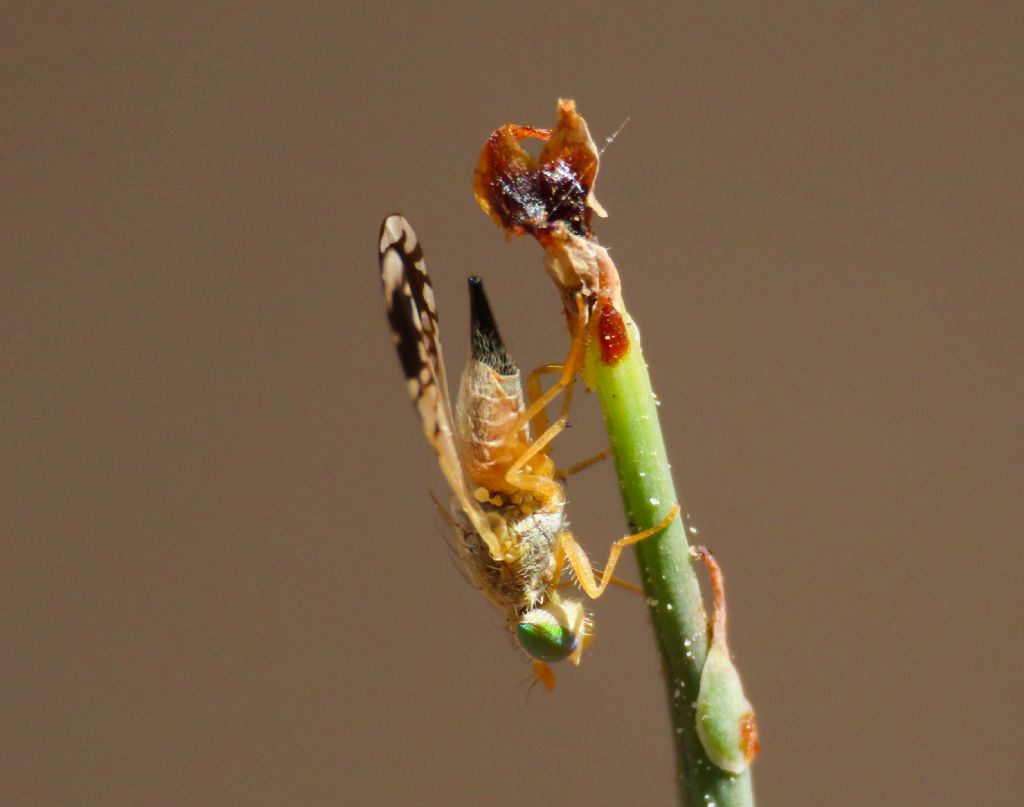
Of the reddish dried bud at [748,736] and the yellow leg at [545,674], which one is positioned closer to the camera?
the reddish dried bud at [748,736]

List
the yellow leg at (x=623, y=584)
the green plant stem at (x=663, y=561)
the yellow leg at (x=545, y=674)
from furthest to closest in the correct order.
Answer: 1. the yellow leg at (x=545, y=674)
2. the yellow leg at (x=623, y=584)
3. the green plant stem at (x=663, y=561)

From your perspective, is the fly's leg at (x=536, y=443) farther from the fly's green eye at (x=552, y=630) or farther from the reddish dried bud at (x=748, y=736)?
the reddish dried bud at (x=748, y=736)

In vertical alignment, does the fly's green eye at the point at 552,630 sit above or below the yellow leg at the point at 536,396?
below

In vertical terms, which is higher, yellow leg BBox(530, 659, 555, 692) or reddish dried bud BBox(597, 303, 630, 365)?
reddish dried bud BBox(597, 303, 630, 365)

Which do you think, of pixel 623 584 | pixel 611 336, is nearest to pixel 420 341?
pixel 611 336

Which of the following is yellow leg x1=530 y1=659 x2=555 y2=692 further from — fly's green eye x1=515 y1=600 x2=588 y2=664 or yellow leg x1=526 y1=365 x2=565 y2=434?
yellow leg x1=526 y1=365 x2=565 y2=434

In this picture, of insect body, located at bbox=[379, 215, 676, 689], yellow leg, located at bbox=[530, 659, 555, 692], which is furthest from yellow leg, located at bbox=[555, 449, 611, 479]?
yellow leg, located at bbox=[530, 659, 555, 692]

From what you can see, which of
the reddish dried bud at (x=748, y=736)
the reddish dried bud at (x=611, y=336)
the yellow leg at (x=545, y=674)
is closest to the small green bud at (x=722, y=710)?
the reddish dried bud at (x=748, y=736)
